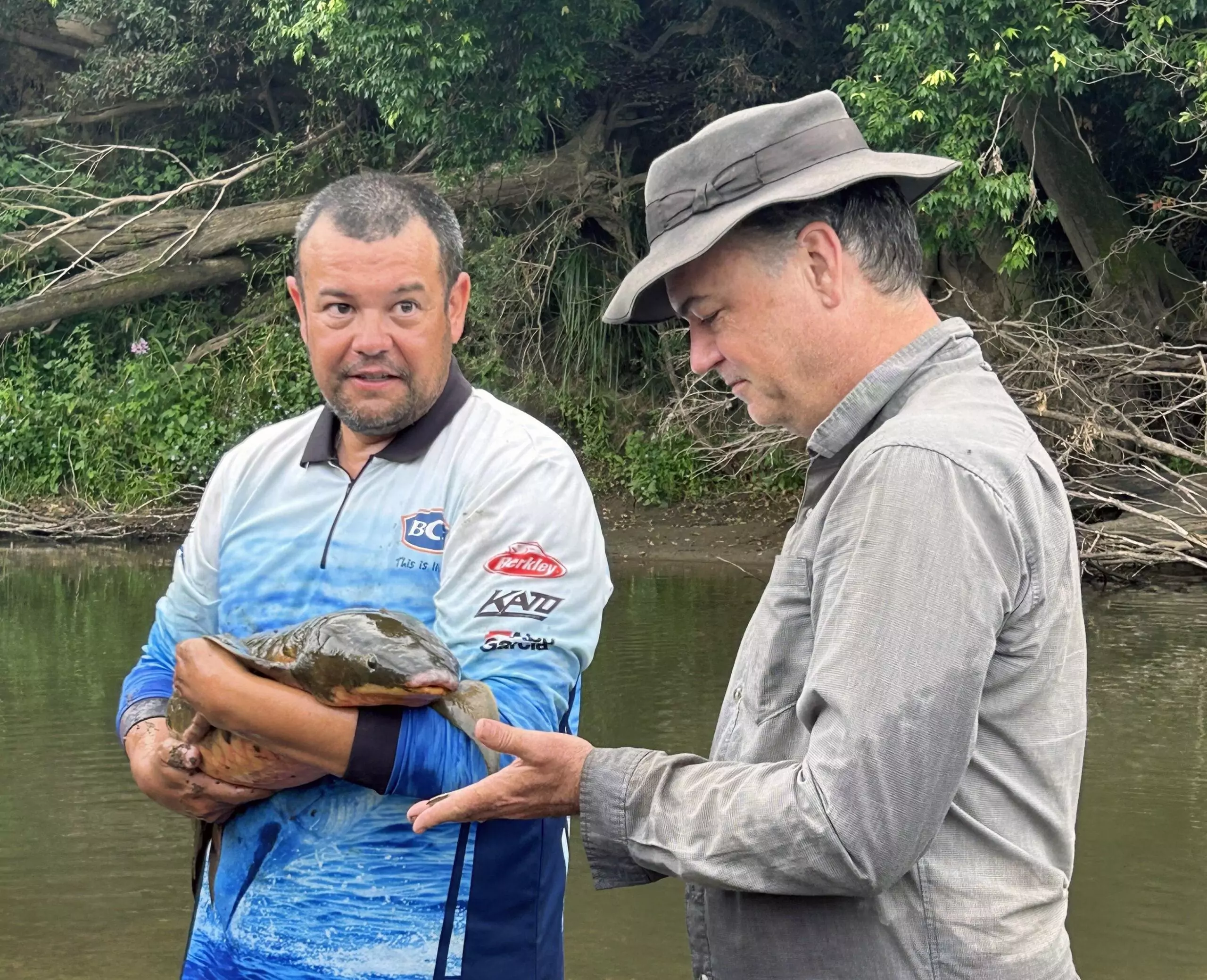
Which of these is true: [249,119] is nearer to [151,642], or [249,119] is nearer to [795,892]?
[151,642]

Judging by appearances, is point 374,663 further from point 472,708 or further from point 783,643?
point 783,643

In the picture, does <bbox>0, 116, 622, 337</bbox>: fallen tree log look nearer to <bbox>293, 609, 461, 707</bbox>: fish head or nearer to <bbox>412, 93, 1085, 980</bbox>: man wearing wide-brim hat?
<bbox>293, 609, 461, 707</bbox>: fish head

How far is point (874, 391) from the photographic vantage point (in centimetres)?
162

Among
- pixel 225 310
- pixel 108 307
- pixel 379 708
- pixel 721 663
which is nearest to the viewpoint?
pixel 379 708

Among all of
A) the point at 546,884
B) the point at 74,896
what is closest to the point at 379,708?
the point at 546,884

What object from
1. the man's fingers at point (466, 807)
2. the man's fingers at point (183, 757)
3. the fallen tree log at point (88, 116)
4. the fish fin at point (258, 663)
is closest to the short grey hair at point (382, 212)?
the fish fin at point (258, 663)

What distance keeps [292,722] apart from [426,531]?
1.18 ft

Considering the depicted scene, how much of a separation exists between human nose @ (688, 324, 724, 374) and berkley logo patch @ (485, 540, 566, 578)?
390mm

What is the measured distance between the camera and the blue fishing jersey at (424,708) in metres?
1.97

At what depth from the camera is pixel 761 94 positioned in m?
13.7

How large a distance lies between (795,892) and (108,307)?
1604 cm

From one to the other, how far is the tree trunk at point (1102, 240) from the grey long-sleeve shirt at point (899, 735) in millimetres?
10653

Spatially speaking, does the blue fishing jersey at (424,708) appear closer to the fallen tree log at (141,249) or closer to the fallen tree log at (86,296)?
the fallen tree log at (141,249)

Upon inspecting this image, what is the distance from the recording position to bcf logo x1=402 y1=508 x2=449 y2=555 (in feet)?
6.81
